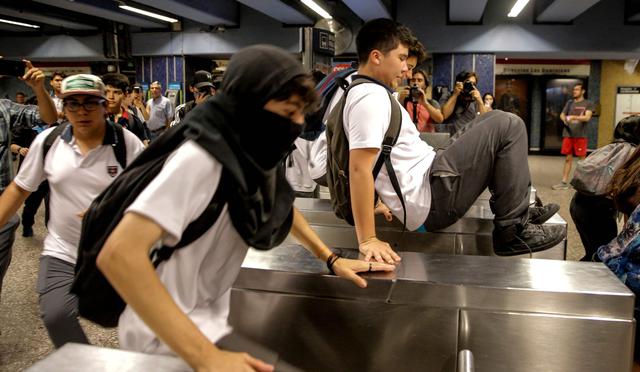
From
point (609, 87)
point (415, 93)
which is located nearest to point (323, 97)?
point (415, 93)

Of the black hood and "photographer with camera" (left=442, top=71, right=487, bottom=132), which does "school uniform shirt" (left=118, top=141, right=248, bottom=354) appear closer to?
the black hood

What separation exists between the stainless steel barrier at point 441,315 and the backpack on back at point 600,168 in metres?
1.96

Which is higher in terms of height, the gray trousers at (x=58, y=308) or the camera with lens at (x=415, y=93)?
the camera with lens at (x=415, y=93)

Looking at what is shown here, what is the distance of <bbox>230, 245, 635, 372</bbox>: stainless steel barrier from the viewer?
1.47 m

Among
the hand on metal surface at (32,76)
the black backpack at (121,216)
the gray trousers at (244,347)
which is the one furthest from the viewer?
the hand on metal surface at (32,76)

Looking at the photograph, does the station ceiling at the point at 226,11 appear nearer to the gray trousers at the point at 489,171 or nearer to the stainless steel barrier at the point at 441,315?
the gray trousers at the point at 489,171

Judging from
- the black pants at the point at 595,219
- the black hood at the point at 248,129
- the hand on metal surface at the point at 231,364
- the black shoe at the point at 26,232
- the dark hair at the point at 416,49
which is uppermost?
the dark hair at the point at 416,49

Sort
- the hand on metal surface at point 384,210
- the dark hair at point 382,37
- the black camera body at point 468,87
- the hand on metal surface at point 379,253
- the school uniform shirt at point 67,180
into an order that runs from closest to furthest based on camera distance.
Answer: the hand on metal surface at point 379,253 → the school uniform shirt at point 67,180 → the dark hair at point 382,37 → the hand on metal surface at point 384,210 → the black camera body at point 468,87

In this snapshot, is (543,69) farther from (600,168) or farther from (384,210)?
(384,210)

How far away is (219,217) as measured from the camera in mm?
1074

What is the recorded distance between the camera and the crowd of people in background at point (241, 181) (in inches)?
37.1

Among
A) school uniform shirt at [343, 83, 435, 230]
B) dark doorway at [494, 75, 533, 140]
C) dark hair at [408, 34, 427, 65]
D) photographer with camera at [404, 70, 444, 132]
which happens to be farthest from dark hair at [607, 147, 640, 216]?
dark doorway at [494, 75, 533, 140]

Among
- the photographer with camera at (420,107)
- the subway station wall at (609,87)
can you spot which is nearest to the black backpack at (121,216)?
the photographer with camera at (420,107)

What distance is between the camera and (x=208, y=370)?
3.01 feet
